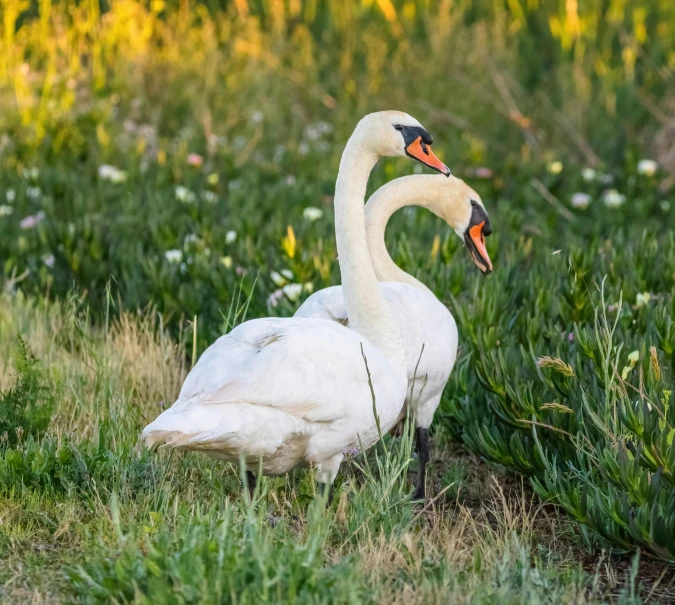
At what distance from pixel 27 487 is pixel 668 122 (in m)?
6.75

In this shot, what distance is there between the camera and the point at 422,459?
4.50m

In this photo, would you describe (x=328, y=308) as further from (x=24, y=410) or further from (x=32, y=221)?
(x=32, y=221)

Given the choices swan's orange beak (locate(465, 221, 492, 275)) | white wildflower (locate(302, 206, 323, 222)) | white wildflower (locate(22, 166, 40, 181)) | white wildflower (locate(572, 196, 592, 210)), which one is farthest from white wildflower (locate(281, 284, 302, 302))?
white wildflower (locate(22, 166, 40, 181))

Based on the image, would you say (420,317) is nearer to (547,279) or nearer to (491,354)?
(491,354)

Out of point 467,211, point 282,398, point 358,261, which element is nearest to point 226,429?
point 282,398

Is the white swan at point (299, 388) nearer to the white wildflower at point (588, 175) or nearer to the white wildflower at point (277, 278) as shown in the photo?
the white wildflower at point (277, 278)

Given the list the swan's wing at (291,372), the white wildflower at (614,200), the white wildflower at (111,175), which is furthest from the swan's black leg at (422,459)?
the white wildflower at (111,175)

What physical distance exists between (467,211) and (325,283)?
3.30 feet

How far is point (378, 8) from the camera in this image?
12680mm

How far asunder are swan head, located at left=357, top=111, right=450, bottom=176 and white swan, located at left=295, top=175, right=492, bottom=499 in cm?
58

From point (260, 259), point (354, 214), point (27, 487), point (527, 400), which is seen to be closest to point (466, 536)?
point (527, 400)

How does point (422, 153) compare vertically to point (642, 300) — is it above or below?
above

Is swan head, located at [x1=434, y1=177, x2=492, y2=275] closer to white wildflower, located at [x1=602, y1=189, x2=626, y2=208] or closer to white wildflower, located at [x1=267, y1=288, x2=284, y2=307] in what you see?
white wildflower, located at [x1=267, y1=288, x2=284, y2=307]

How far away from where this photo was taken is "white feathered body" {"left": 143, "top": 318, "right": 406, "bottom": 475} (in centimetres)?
341
